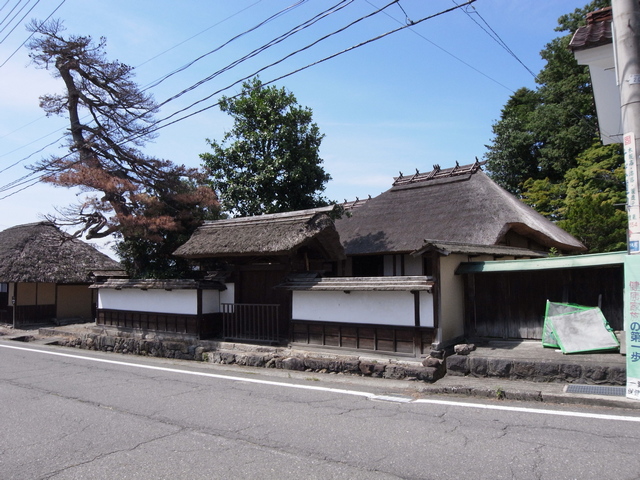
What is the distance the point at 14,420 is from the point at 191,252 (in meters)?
7.10

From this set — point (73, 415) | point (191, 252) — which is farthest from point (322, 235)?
point (73, 415)

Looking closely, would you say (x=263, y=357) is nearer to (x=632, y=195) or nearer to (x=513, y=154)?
(x=632, y=195)

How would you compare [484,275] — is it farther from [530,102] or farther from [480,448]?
[530,102]

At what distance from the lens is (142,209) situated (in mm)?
14500

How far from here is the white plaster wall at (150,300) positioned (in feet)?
42.1

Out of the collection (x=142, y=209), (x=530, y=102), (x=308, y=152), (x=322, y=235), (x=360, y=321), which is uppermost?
(x=530, y=102)

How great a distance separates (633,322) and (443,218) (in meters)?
9.45

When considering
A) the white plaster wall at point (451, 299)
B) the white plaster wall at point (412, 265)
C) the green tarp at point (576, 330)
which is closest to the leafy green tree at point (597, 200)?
the white plaster wall at point (412, 265)

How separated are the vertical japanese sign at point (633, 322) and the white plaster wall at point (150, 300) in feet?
32.9

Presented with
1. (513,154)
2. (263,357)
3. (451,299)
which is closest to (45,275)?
(263,357)

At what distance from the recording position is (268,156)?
15.0 m

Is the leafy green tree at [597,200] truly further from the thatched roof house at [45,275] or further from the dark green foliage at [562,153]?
the thatched roof house at [45,275]

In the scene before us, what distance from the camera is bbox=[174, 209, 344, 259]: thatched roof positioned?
36.6 feet

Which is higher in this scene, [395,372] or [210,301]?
[210,301]
